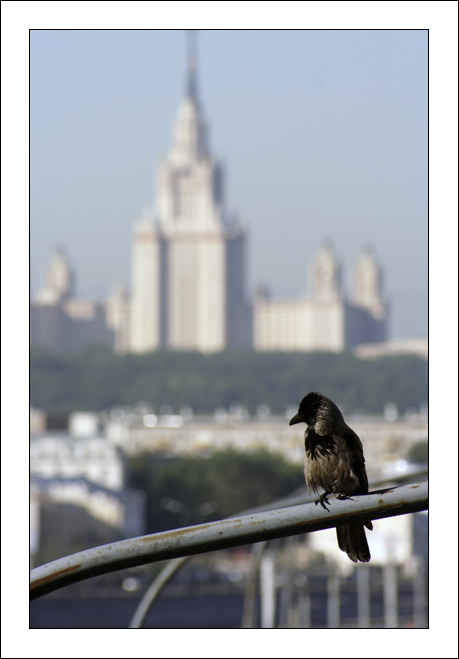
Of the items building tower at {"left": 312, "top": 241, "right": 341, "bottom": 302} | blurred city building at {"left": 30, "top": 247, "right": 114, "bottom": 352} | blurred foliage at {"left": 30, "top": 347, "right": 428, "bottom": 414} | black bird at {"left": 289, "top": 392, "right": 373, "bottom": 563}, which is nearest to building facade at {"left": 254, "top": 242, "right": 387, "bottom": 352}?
building tower at {"left": 312, "top": 241, "right": 341, "bottom": 302}

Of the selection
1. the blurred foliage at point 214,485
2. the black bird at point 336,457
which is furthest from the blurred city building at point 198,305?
the black bird at point 336,457

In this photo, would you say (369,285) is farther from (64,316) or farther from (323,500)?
(323,500)

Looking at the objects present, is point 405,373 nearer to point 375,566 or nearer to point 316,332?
point 316,332

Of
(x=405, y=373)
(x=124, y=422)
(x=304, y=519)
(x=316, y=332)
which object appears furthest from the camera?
(x=316, y=332)

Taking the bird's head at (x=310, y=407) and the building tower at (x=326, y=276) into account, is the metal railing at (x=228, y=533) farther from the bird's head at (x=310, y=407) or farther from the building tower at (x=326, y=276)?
the building tower at (x=326, y=276)

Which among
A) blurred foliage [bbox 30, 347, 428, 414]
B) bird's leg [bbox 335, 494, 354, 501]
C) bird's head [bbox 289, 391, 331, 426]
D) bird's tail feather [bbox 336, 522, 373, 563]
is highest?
blurred foliage [bbox 30, 347, 428, 414]

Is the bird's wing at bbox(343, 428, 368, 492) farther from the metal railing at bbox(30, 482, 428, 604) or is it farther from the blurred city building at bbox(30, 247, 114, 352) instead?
the blurred city building at bbox(30, 247, 114, 352)

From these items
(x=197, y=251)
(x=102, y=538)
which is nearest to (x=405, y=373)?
(x=197, y=251)
